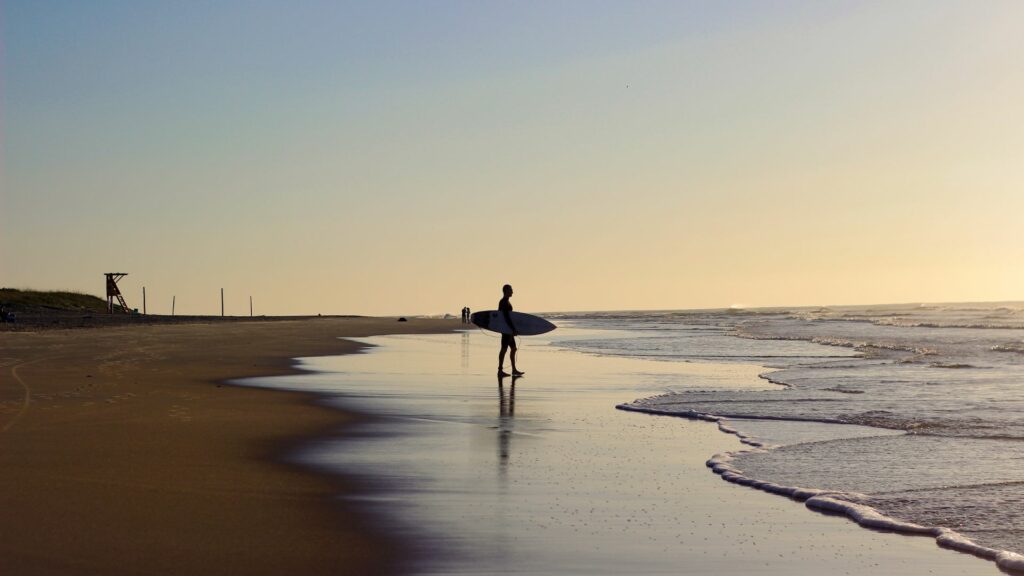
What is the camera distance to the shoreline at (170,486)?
258 inches

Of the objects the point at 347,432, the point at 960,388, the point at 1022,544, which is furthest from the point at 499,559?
the point at 960,388

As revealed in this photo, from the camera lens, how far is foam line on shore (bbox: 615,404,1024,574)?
23.1 ft

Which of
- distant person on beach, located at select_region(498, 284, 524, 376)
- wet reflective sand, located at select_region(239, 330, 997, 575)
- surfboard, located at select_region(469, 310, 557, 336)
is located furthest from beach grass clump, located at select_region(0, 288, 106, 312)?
wet reflective sand, located at select_region(239, 330, 997, 575)

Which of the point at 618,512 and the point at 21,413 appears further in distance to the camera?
the point at 21,413

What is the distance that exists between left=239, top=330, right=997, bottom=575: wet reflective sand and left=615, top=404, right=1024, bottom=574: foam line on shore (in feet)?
0.45

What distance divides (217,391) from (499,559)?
1333cm

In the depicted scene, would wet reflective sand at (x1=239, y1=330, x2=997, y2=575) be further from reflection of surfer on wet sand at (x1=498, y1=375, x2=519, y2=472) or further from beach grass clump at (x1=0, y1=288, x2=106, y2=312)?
beach grass clump at (x1=0, y1=288, x2=106, y2=312)

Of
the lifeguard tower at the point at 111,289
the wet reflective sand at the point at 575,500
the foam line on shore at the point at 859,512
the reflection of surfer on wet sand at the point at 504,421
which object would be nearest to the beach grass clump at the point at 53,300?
the lifeguard tower at the point at 111,289

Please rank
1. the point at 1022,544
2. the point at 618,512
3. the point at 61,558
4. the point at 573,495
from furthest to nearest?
the point at 573,495 → the point at 618,512 → the point at 1022,544 → the point at 61,558

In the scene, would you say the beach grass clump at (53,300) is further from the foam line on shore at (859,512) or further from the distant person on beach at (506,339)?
the foam line on shore at (859,512)

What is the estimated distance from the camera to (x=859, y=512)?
8352 mm

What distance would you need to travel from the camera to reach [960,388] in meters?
19.8

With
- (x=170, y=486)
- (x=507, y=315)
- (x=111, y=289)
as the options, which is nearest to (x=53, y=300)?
(x=111, y=289)

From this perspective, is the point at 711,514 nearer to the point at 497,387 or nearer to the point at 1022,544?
the point at 1022,544
